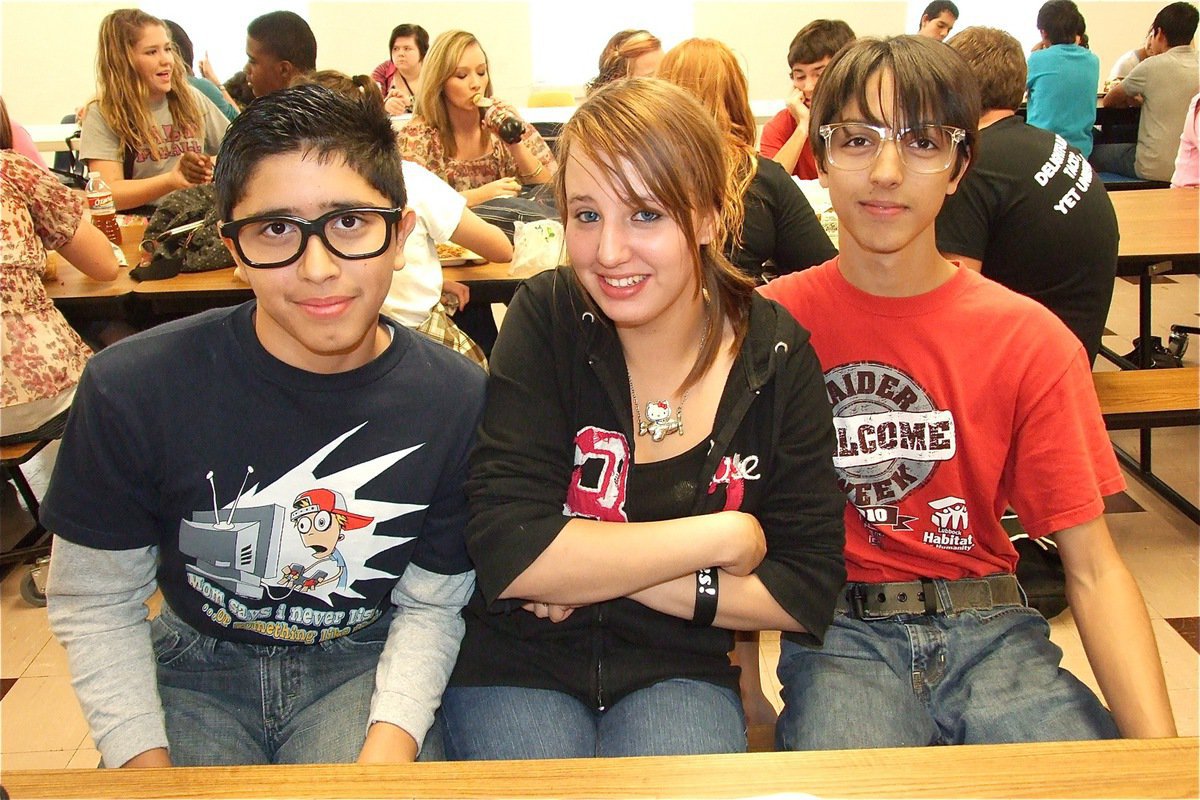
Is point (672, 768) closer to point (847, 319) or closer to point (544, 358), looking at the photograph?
point (544, 358)

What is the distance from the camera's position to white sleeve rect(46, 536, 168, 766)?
1208mm

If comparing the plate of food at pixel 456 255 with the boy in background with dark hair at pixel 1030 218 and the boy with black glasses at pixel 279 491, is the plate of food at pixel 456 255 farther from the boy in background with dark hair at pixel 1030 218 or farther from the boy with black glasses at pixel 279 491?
the boy with black glasses at pixel 279 491

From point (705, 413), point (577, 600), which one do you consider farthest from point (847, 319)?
point (577, 600)

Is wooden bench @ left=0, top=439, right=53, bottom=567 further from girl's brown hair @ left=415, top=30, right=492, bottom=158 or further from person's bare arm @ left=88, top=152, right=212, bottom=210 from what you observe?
girl's brown hair @ left=415, top=30, right=492, bottom=158

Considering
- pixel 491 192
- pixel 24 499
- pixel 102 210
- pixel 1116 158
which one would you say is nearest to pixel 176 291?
pixel 102 210

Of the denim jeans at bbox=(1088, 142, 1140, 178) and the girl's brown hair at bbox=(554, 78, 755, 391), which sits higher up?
the girl's brown hair at bbox=(554, 78, 755, 391)

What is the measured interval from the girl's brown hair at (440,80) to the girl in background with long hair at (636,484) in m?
2.44

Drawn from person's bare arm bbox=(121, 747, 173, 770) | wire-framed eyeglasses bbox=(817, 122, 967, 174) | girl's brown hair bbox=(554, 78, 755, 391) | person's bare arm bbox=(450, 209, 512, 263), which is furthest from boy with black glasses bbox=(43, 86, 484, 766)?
person's bare arm bbox=(450, 209, 512, 263)

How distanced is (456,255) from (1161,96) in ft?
15.9

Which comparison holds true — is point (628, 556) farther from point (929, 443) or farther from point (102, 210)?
point (102, 210)

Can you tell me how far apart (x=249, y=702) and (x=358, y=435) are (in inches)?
15.6

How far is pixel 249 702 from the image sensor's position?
4.31ft

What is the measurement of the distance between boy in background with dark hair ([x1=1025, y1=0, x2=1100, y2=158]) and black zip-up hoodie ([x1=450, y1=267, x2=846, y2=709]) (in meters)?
4.73

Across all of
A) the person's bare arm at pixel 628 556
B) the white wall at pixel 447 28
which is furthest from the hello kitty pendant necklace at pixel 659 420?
the white wall at pixel 447 28
